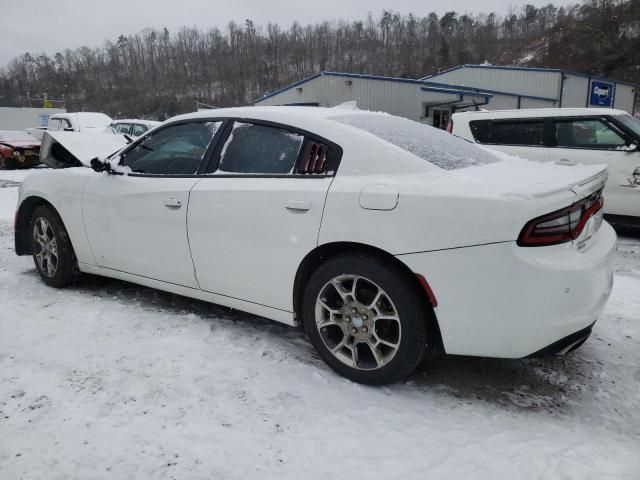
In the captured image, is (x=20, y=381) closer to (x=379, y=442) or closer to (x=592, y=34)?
(x=379, y=442)

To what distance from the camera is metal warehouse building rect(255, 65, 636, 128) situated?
22422mm

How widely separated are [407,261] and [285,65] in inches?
4429

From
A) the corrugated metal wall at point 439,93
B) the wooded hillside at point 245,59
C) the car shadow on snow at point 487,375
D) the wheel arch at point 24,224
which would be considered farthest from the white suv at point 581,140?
the wooded hillside at point 245,59

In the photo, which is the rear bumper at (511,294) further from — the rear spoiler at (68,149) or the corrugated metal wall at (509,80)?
the corrugated metal wall at (509,80)

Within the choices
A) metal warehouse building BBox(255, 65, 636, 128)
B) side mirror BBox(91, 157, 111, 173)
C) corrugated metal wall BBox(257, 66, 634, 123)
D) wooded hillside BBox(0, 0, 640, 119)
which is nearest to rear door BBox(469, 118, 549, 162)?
side mirror BBox(91, 157, 111, 173)

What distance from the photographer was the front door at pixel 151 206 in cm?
314

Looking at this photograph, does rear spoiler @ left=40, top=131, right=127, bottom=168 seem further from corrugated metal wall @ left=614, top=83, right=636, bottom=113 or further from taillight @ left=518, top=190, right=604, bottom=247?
corrugated metal wall @ left=614, top=83, right=636, bottom=113

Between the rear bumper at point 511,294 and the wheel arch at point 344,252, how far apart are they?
0.08 m

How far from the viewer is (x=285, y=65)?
352ft

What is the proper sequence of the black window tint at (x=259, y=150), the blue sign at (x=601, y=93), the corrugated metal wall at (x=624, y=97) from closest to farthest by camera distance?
1. the black window tint at (x=259, y=150)
2. the blue sign at (x=601, y=93)
3. the corrugated metal wall at (x=624, y=97)

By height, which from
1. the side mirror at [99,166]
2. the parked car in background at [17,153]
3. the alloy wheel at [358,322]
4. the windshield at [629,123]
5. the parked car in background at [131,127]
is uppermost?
the parked car in background at [131,127]

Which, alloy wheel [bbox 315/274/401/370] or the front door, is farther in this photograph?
the front door

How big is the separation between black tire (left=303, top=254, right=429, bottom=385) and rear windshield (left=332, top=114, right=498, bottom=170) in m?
0.67

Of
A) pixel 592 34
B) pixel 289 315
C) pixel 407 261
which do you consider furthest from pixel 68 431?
pixel 592 34
